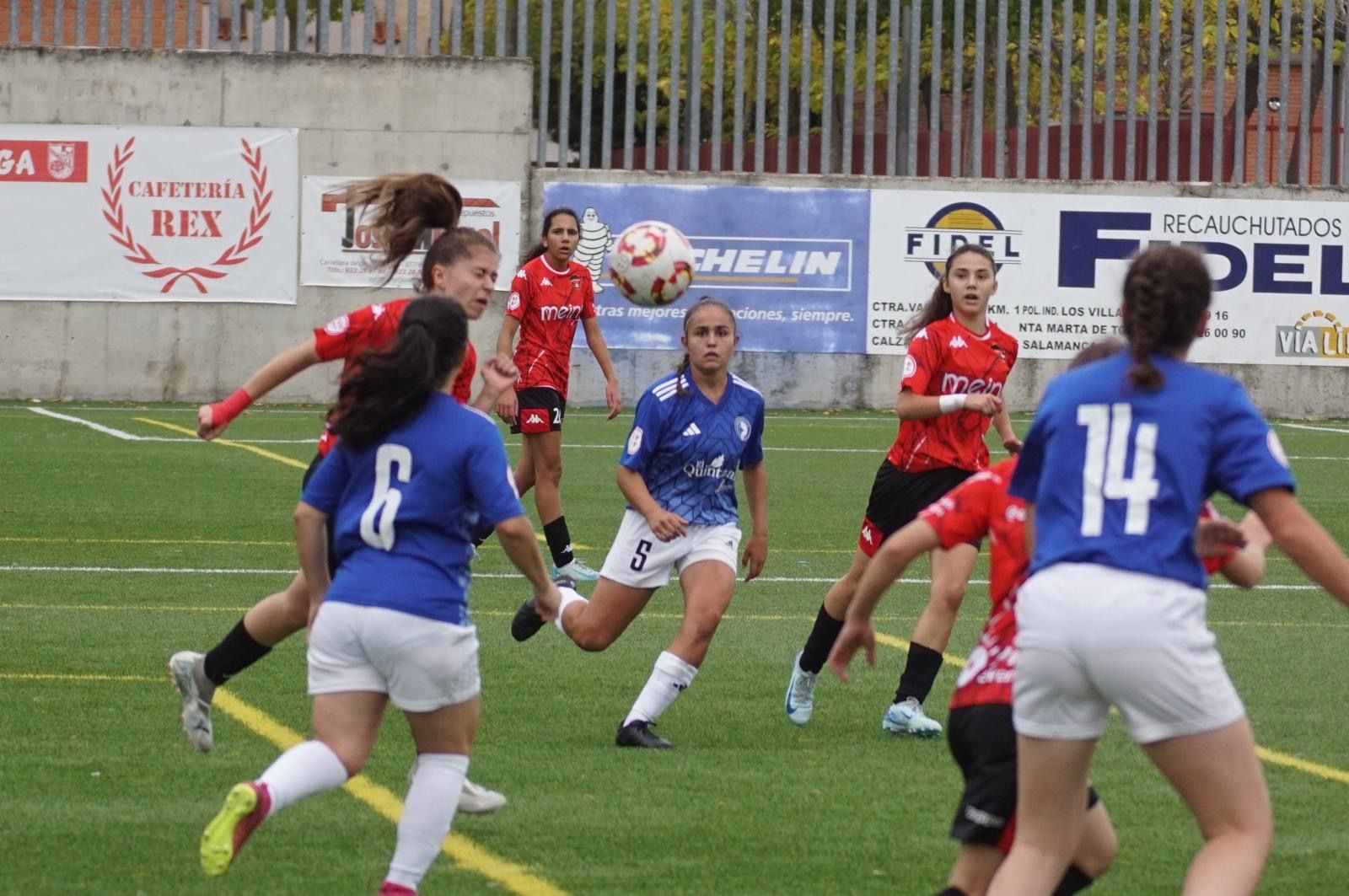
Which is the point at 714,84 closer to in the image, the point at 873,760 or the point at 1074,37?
the point at 1074,37

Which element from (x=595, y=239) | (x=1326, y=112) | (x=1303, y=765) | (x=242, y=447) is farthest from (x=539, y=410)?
(x=1326, y=112)

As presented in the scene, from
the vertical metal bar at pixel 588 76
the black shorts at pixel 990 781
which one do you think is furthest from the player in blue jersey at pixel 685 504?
the vertical metal bar at pixel 588 76

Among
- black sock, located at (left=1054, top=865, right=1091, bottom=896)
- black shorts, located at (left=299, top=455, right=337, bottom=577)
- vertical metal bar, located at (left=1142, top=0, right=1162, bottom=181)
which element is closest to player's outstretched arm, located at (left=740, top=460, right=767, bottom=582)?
black shorts, located at (left=299, top=455, right=337, bottom=577)

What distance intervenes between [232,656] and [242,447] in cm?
1317

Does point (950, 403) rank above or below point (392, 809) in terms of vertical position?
above

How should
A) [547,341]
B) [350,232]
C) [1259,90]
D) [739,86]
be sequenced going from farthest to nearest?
1. [1259,90]
2. [739,86]
3. [350,232]
4. [547,341]

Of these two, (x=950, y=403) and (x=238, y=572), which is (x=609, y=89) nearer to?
(x=238, y=572)

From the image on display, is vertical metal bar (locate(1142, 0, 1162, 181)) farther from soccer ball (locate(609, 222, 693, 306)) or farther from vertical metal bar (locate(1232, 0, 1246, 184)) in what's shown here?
soccer ball (locate(609, 222, 693, 306))

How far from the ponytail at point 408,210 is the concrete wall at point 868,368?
17.8 metres

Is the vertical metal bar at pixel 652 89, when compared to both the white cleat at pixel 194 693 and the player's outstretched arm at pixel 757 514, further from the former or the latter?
the white cleat at pixel 194 693

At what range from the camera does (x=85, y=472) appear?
17078 mm

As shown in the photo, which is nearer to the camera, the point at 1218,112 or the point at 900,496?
the point at 900,496

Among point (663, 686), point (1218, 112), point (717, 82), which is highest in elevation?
point (717, 82)

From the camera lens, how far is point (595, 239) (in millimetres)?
24859
